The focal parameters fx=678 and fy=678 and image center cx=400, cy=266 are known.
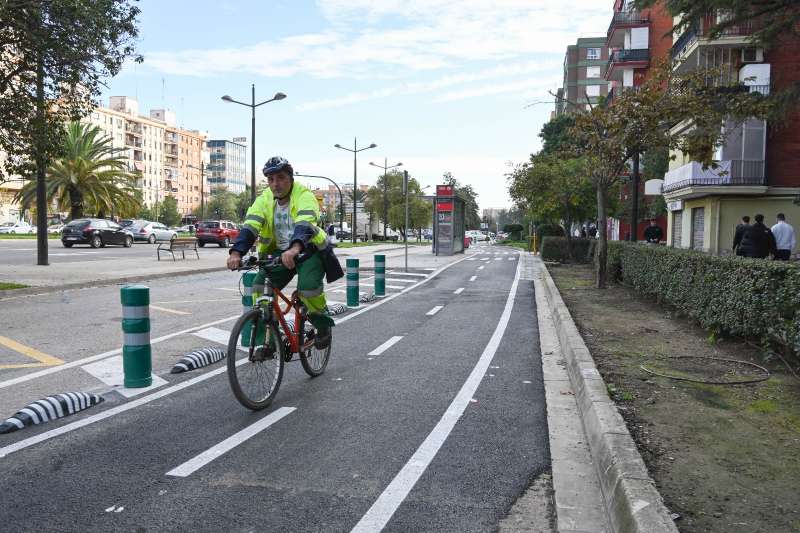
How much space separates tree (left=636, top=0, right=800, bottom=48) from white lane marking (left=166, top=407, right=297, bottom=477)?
820cm

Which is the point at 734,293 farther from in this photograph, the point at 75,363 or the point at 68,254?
the point at 68,254

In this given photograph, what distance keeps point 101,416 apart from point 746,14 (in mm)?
10170

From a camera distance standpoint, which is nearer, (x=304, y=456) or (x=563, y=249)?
(x=304, y=456)

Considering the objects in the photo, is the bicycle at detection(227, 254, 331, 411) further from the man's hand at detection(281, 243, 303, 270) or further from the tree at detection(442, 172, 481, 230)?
the tree at detection(442, 172, 481, 230)

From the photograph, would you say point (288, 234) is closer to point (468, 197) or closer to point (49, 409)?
point (49, 409)

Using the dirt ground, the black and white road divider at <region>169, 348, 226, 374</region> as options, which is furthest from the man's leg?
the dirt ground

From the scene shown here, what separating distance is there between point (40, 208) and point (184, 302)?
914cm

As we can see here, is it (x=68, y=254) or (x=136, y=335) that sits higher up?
(x=136, y=335)

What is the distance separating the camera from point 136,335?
227 inches

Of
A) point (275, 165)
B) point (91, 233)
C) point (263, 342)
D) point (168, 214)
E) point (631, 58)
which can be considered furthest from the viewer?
point (168, 214)

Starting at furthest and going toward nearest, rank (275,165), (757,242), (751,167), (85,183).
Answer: (85,183) < (751,167) < (757,242) < (275,165)

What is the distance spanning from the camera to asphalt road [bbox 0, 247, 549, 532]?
3369mm

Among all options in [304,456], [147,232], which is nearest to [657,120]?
[304,456]

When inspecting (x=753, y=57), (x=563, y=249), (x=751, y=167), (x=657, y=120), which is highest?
(x=753, y=57)
